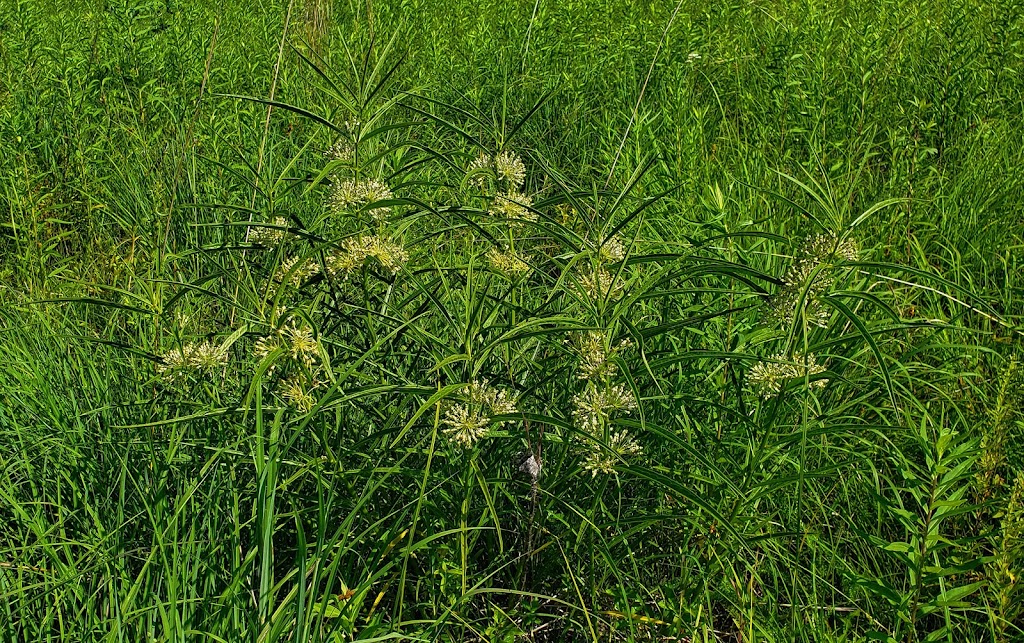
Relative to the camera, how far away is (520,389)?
1695 millimetres

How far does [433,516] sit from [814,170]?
200 centimetres

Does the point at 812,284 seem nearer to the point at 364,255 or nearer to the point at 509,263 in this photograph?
the point at 509,263

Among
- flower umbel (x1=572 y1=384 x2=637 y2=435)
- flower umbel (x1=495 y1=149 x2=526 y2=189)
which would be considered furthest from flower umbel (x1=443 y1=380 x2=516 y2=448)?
flower umbel (x1=495 y1=149 x2=526 y2=189)

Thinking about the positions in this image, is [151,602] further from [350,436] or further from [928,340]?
[928,340]

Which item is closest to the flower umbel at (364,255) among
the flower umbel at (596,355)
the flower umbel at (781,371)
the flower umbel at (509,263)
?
the flower umbel at (509,263)

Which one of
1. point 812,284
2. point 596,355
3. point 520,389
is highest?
point 812,284

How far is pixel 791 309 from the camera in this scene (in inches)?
62.1

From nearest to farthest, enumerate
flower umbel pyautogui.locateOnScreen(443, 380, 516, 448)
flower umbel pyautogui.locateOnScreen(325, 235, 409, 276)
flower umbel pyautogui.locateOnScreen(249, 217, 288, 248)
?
flower umbel pyautogui.locateOnScreen(443, 380, 516, 448) → flower umbel pyautogui.locateOnScreen(325, 235, 409, 276) → flower umbel pyautogui.locateOnScreen(249, 217, 288, 248)

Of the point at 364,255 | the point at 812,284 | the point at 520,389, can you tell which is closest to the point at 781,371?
the point at 812,284

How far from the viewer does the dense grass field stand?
159 centimetres

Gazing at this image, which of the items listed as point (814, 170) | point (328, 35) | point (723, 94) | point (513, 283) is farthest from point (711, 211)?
point (328, 35)

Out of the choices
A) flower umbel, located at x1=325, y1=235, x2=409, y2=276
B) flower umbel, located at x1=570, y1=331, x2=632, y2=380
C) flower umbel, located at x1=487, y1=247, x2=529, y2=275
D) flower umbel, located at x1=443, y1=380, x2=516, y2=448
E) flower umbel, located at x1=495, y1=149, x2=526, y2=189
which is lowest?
flower umbel, located at x1=443, y1=380, x2=516, y2=448

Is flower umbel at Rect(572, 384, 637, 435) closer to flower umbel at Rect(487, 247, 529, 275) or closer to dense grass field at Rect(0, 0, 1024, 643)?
Answer: dense grass field at Rect(0, 0, 1024, 643)

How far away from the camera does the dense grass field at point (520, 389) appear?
1587 mm
